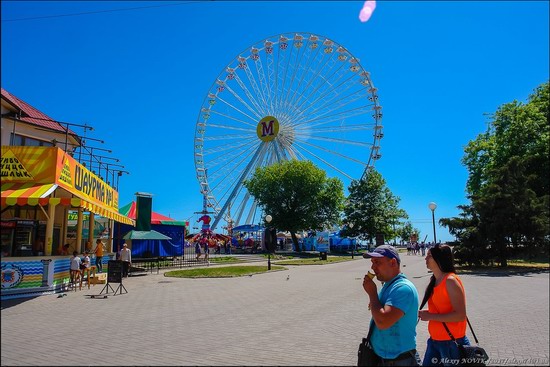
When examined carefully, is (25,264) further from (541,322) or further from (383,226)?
(383,226)

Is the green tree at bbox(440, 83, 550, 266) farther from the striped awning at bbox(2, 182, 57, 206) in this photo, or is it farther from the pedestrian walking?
the striped awning at bbox(2, 182, 57, 206)

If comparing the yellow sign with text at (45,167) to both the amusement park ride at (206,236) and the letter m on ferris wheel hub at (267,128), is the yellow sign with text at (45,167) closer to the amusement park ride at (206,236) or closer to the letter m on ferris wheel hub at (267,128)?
the amusement park ride at (206,236)

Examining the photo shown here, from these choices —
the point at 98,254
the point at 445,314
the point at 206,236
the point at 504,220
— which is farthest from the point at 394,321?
the point at 206,236

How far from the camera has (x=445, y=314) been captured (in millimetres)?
3295

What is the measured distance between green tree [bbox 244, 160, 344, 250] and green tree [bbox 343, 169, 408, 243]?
5747mm

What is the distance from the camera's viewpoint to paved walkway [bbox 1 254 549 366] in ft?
7.02

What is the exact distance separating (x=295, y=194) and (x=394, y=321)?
154 ft

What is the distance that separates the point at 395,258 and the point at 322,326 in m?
5.12

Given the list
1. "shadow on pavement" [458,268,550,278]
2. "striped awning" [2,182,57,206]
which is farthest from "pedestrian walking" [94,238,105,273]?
"shadow on pavement" [458,268,550,278]

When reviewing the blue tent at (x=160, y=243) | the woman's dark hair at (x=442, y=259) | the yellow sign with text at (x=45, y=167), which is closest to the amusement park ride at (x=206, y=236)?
the blue tent at (x=160, y=243)

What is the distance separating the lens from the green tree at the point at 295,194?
159ft

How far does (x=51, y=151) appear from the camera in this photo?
40.6ft

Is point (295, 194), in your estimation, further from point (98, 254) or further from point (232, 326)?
point (232, 326)

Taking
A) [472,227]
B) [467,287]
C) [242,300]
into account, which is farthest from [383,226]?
[242,300]
